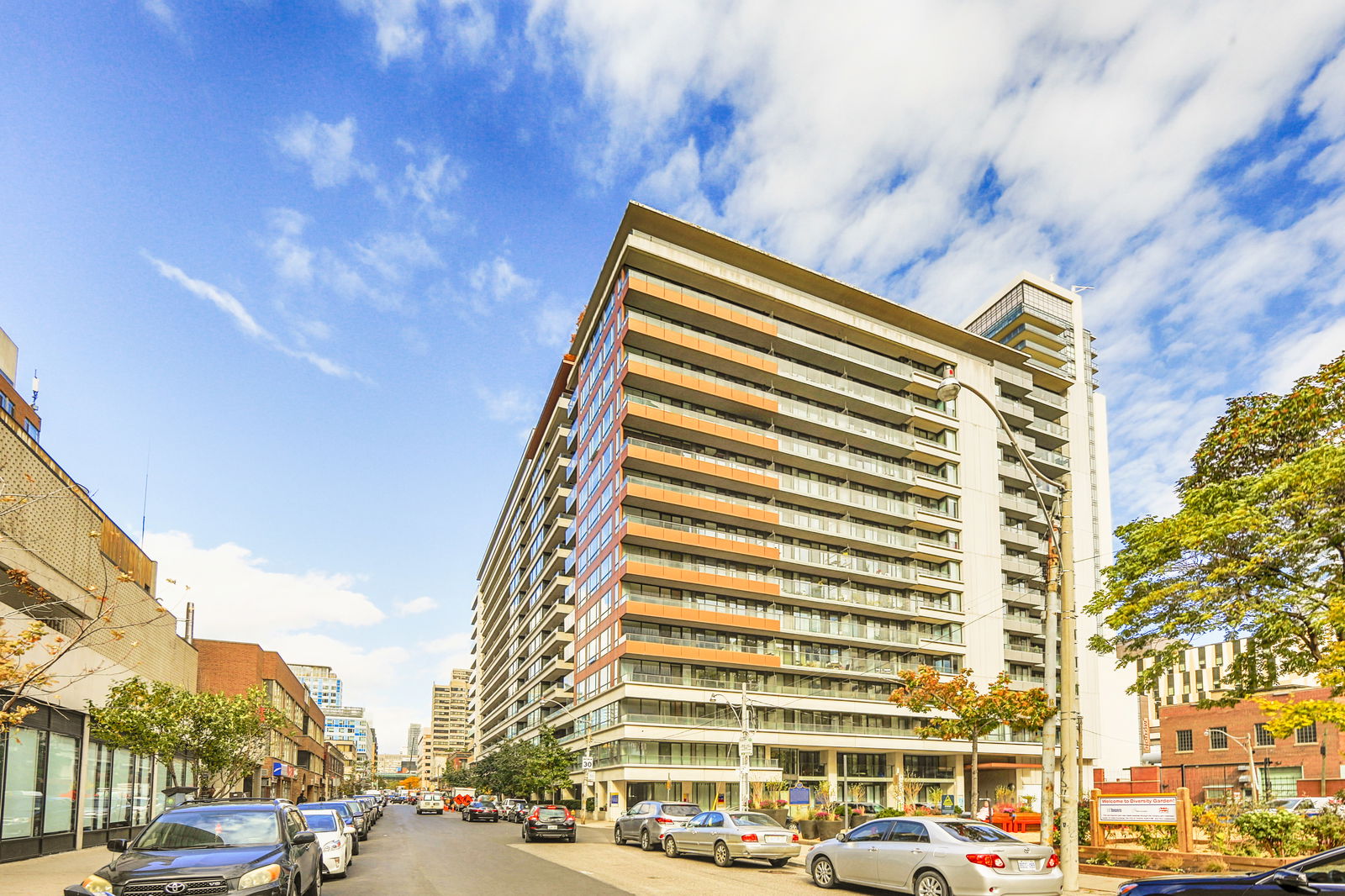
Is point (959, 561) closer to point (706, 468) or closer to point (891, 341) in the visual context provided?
point (891, 341)

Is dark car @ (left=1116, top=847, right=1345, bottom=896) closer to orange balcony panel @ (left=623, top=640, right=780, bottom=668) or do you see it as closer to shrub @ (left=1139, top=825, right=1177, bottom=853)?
shrub @ (left=1139, top=825, right=1177, bottom=853)

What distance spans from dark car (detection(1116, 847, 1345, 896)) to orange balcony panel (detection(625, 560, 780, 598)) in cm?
5189

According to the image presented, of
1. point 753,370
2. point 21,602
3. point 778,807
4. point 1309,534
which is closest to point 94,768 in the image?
point 21,602

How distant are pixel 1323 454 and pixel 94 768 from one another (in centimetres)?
3586

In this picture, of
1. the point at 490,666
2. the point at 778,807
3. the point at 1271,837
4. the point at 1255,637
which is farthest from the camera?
the point at 490,666

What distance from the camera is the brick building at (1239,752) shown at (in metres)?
61.9

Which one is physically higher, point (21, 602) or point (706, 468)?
point (706, 468)

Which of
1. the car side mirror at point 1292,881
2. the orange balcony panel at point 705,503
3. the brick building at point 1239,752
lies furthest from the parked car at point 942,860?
the brick building at point 1239,752

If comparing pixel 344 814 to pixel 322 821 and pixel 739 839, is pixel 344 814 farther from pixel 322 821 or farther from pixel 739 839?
pixel 739 839

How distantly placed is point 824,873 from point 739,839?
5.51 metres

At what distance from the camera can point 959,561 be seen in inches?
2975

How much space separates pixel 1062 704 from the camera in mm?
17281

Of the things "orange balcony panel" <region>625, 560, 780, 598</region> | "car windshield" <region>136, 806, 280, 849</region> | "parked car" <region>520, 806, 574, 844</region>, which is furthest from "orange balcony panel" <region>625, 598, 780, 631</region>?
"car windshield" <region>136, 806, 280, 849</region>

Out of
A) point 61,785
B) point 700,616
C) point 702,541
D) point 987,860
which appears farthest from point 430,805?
point 987,860
